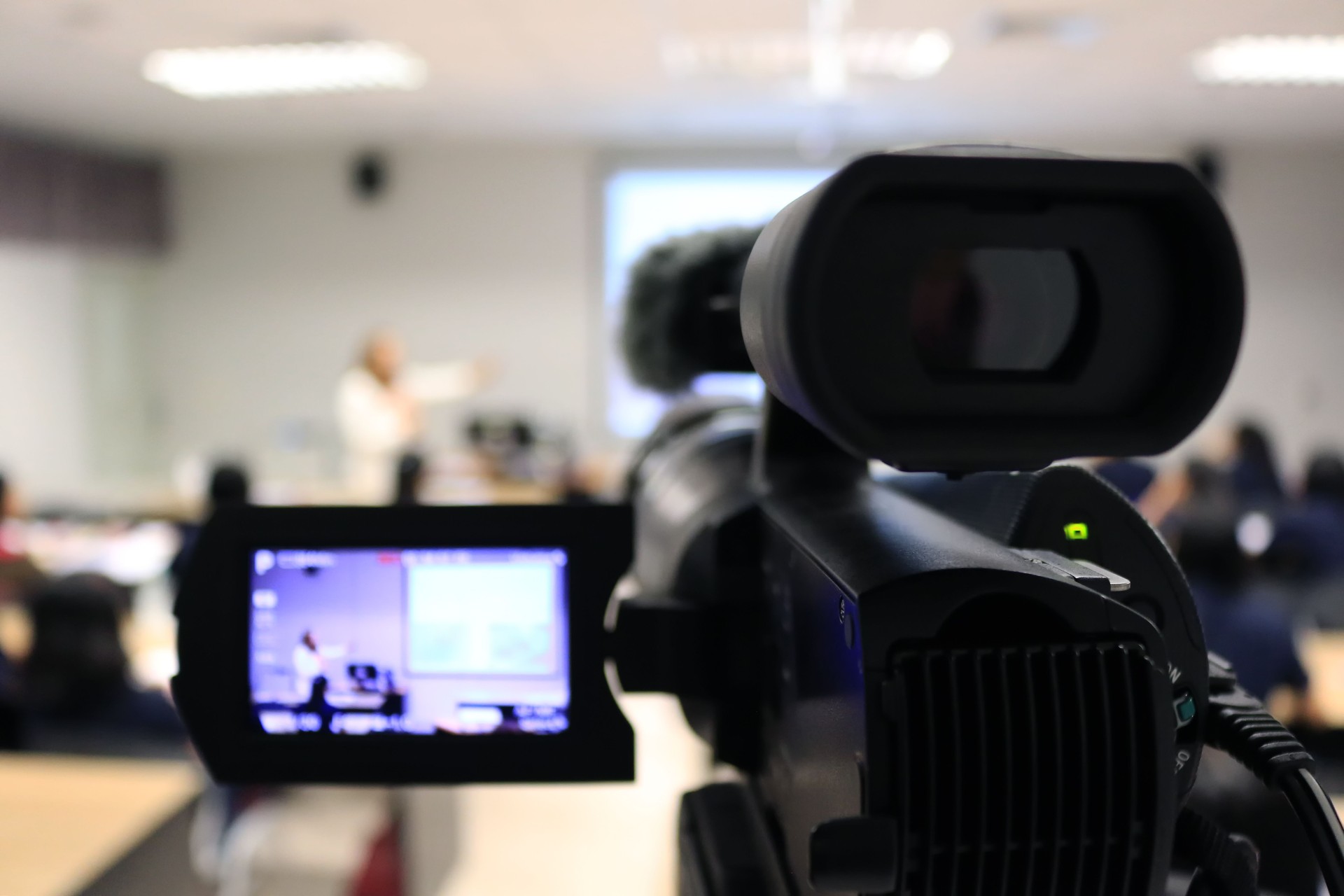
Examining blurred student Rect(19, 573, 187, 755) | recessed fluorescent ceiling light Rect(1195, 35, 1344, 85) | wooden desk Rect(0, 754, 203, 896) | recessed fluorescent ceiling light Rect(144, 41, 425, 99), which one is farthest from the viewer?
recessed fluorescent ceiling light Rect(144, 41, 425, 99)

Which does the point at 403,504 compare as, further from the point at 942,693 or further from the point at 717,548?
the point at 942,693

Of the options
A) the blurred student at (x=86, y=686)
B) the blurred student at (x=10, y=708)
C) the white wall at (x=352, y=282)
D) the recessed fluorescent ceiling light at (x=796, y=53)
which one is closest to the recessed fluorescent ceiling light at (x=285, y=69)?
the recessed fluorescent ceiling light at (x=796, y=53)

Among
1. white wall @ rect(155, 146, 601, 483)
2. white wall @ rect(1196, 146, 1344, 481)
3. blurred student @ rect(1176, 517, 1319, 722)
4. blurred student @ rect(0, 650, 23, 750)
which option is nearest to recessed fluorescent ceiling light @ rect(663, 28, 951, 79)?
white wall @ rect(155, 146, 601, 483)

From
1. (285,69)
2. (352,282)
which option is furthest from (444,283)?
(285,69)

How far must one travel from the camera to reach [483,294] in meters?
6.21

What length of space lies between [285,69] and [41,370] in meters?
2.59

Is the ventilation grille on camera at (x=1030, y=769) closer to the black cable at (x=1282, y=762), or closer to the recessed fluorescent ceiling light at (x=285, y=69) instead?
the black cable at (x=1282, y=762)

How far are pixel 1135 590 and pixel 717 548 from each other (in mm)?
259

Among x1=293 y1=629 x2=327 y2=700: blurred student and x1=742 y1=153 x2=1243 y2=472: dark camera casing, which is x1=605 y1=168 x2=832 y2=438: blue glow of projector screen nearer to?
x1=293 y1=629 x2=327 y2=700: blurred student

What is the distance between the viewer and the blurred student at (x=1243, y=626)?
2.19m

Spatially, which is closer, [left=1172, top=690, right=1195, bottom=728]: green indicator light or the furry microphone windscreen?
[left=1172, top=690, right=1195, bottom=728]: green indicator light

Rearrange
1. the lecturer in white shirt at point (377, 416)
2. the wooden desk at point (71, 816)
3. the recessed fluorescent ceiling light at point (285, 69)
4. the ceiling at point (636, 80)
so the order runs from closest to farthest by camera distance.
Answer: the wooden desk at point (71, 816), the ceiling at point (636, 80), the recessed fluorescent ceiling light at point (285, 69), the lecturer in white shirt at point (377, 416)

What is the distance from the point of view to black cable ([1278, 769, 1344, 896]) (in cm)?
46

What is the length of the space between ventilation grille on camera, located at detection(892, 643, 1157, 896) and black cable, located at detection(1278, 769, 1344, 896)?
116 mm
